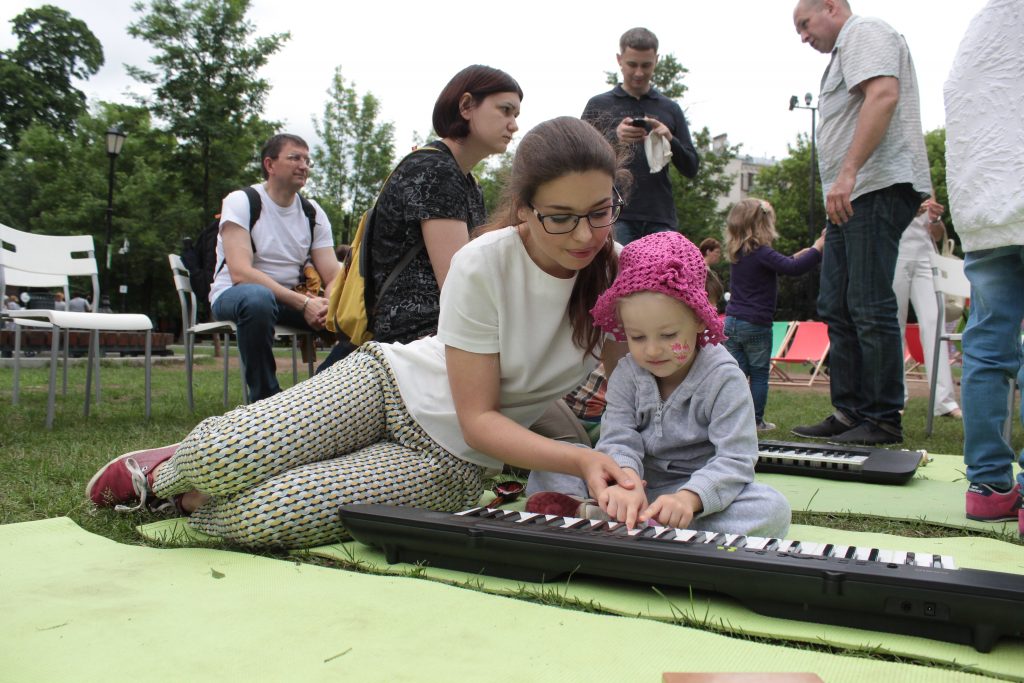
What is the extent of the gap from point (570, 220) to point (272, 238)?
3456 millimetres

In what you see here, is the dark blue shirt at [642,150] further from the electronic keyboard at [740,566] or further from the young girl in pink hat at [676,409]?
the electronic keyboard at [740,566]

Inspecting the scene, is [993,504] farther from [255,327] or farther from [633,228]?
Answer: [255,327]

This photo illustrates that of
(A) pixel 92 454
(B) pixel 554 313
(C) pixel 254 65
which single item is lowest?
(A) pixel 92 454

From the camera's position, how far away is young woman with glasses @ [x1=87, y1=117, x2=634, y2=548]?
7.36 feet

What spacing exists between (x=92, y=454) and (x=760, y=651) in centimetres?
348

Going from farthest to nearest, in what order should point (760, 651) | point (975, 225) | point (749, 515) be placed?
point (975, 225)
point (749, 515)
point (760, 651)

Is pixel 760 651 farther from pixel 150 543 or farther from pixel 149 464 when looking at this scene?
pixel 149 464

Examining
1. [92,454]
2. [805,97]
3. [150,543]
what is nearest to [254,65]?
[805,97]

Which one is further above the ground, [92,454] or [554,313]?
[554,313]

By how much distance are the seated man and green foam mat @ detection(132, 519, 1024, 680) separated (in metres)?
2.23

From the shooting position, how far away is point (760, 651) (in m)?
1.56

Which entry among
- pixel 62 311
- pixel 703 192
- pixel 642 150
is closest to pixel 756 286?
pixel 642 150

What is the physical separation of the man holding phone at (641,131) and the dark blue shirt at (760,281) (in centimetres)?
75

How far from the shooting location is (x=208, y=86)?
2109 centimetres
